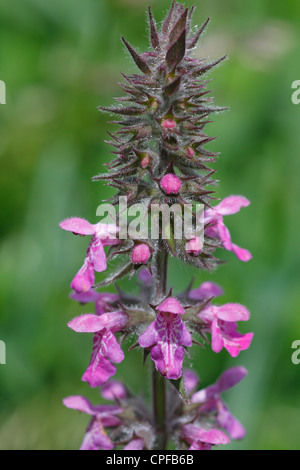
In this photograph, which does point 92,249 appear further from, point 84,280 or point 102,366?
point 102,366

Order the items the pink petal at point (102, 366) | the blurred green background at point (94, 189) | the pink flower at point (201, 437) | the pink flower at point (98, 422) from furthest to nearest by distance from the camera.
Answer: the blurred green background at point (94, 189) < the pink flower at point (98, 422) < the pink flower at point (201, 437) < the pink petal at point (102, 366)

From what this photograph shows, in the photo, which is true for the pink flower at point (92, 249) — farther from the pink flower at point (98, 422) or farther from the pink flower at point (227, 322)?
the pink flower at point (98, 422)

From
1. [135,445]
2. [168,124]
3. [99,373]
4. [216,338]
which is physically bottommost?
[135,445]

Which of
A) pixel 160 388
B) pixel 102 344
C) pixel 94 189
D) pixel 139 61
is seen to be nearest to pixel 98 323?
pixel 102 344

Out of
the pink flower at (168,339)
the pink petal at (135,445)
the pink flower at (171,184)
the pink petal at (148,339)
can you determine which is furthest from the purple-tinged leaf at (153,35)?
the pink petal at (135,445)

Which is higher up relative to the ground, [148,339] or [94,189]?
[94,189]

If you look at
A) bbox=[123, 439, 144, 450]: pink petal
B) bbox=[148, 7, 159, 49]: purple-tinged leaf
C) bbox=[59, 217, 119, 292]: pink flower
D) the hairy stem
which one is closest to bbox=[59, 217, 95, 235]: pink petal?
bbox=[59, 217, 119, 292]: pink flower
